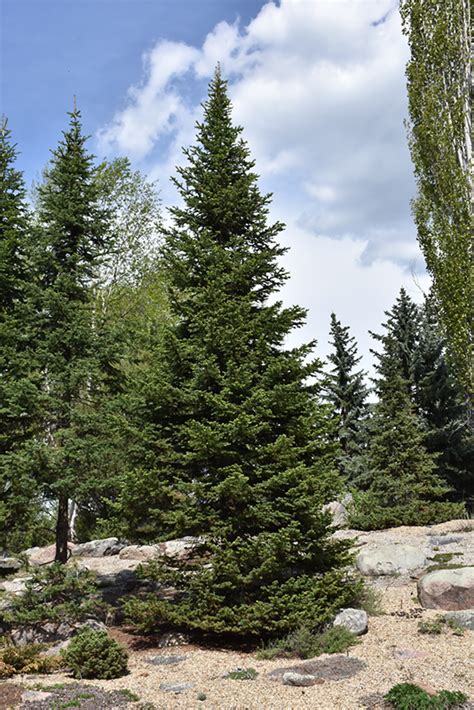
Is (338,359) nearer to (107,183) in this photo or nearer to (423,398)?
(423,398)

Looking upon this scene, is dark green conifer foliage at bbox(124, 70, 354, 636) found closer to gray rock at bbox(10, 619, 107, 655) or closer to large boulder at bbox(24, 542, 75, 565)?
gray rock at bbox(10, 619, 107, 655)

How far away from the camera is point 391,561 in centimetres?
1272

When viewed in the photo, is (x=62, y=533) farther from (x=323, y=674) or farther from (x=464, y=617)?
(x=464, y=617)

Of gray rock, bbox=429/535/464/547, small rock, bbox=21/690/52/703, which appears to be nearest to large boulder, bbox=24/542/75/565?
gray rock, bbox=429/535/464/547

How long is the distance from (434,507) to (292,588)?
34.7ft

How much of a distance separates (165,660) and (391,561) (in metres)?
5.98

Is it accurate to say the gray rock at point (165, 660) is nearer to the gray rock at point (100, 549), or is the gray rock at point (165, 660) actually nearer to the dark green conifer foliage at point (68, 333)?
the dark green conifer foliage at point (68, 333)

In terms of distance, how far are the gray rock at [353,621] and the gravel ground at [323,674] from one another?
15 cm

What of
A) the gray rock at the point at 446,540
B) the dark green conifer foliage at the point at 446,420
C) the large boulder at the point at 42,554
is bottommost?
the large boulder at the point at 42,554

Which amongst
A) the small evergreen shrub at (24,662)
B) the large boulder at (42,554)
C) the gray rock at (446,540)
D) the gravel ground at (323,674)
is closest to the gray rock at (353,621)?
the gravel ground at (323,674)

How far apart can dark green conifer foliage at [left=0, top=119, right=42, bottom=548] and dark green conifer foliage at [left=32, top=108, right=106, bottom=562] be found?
0.39 meters

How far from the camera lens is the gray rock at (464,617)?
911 centimetres

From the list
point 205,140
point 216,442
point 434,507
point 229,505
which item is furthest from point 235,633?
point 434,507

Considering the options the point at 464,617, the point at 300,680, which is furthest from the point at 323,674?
the point at 464,617
